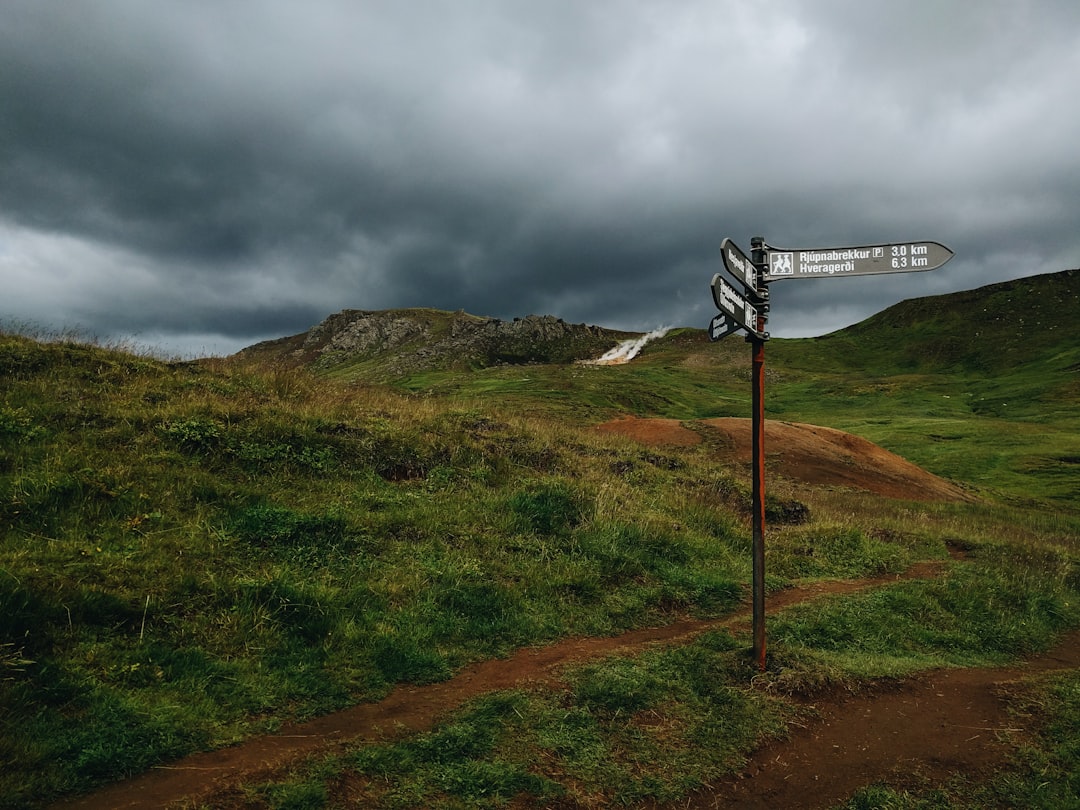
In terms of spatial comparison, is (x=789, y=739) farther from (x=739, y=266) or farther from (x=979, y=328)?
(x=979, y=328)

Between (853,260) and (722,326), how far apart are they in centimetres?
156

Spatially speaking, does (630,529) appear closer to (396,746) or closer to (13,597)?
Answer: (396,746)

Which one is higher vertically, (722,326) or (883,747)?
(722,326)

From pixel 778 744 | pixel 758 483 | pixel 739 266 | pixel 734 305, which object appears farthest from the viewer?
pixel 758 483

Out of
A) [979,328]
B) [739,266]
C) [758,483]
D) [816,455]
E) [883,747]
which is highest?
[979,328]

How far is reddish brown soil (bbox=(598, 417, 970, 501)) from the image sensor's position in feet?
83.4

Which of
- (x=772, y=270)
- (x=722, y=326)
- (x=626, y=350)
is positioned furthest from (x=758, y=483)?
(x=626, y=350)

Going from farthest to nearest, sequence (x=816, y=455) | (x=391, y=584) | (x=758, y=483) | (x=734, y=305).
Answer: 1. (x=816, y=455)
2. (x=391, y=584)
3. (x=758, y=483)
4. (x=734, y=305)

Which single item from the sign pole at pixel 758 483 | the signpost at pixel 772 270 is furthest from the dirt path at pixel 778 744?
the signpost at pixel 772 270

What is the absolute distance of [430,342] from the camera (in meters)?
107

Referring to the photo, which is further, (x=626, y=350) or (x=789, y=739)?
(x=626, y=350)

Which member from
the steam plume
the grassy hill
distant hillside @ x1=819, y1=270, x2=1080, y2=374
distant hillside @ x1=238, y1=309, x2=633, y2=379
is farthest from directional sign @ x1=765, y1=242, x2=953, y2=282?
distant hillside @ x1=819, y1=270, x2=1080, y2=374

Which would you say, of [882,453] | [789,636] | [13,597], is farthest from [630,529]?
[882,453]

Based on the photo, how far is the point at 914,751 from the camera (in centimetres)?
516
